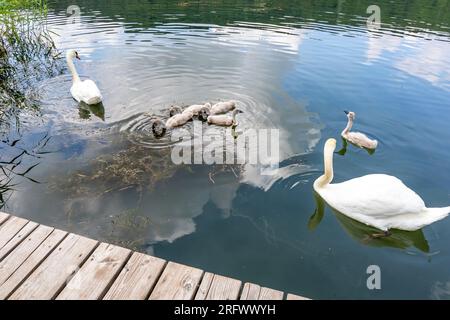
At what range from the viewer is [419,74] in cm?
1412

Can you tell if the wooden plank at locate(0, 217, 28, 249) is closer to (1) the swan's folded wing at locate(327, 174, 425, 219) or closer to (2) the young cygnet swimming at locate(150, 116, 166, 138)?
(2) the young cygnet swimming at locate(150, 116, 166, 138)

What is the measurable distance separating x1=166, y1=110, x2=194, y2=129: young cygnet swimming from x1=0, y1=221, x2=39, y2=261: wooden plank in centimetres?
463

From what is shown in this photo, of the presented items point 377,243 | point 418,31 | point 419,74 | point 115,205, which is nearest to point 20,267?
point 115,205

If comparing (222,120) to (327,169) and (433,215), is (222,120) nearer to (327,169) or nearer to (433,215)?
(327,169)

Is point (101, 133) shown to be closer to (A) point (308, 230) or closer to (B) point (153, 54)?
(A) point (308, 230)

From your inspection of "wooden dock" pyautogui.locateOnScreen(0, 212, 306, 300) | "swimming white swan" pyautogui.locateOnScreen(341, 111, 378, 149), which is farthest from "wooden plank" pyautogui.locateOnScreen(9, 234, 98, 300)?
"swimming white swan" pyautogui.locateOnScreen(341, 111, 378, 149)

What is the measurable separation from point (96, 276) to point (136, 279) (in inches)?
21.0

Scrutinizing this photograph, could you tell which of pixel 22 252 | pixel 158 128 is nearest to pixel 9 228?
pixel 22 252

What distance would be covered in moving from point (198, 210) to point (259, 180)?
1567 mm

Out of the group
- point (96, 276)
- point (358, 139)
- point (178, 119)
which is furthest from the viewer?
point (178, 119)

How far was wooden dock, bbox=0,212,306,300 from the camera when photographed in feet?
14.1

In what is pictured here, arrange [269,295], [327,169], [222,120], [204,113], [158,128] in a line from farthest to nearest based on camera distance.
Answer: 1. [204,113]
2. [222,120]
3. [158,128]
4. [327,169]
5. [269,295]

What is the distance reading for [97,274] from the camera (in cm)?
456

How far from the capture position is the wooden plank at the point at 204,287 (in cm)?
431
